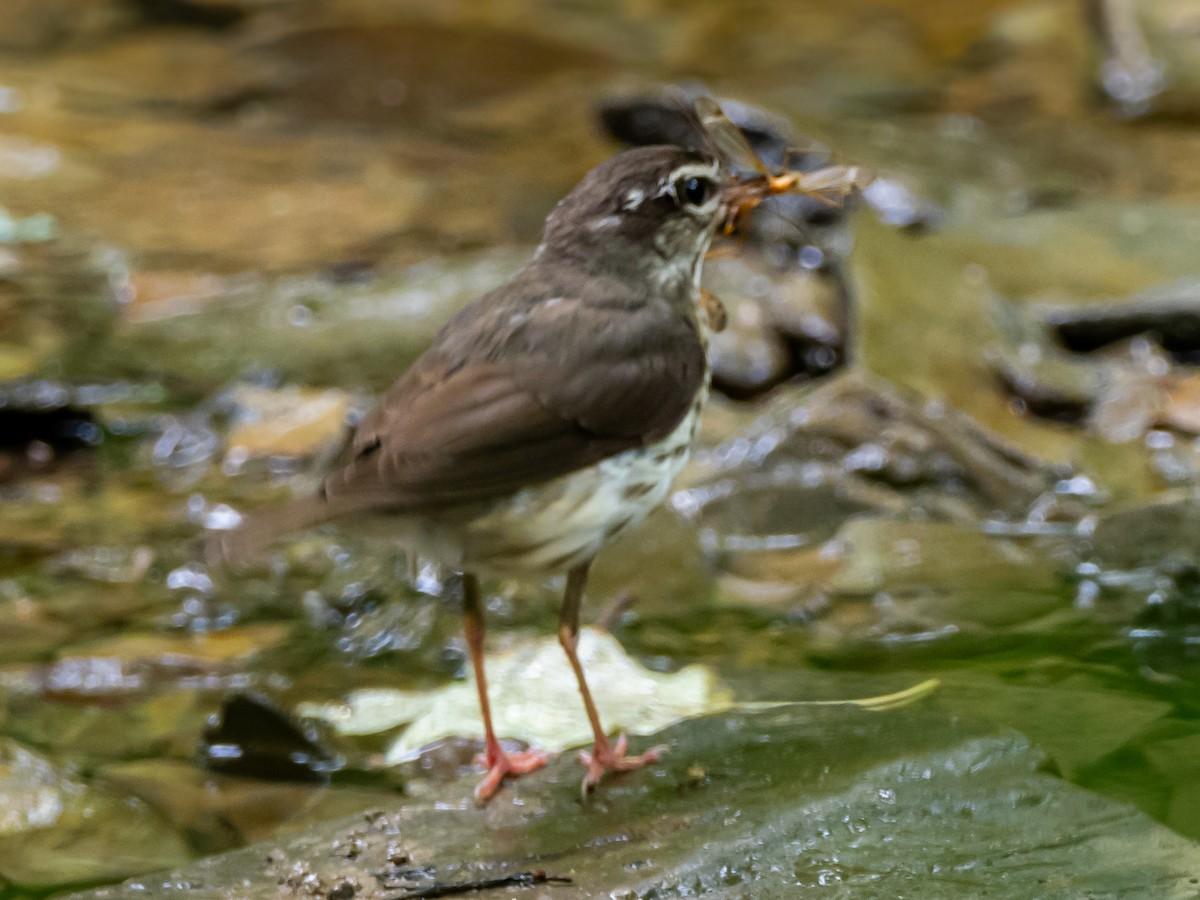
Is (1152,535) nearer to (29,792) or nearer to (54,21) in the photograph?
(29,792)

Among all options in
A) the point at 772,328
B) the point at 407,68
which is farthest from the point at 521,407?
the point at 407,68

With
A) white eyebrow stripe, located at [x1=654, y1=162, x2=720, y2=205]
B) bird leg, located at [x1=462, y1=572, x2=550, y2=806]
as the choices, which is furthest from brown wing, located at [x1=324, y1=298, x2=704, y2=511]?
bird leg, located at [x1=462, y1=572, x2=550, y2=806]

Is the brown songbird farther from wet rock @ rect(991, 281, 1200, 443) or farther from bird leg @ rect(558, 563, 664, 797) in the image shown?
wet rock @ rect(991, 281, 1200, 443)

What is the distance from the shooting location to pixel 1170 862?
2826 mm

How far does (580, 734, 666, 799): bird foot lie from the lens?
345 cm

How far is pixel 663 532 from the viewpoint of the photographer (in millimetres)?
5297

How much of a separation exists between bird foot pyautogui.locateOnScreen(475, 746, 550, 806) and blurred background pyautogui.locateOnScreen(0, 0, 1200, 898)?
6 centimetres

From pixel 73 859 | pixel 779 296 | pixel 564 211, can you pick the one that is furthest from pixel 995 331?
pixel 73 859

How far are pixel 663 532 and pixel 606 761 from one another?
187cm

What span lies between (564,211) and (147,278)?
480 centimetres

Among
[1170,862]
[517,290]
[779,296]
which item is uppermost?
[517,290]

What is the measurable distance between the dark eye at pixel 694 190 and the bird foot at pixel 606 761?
1334mm

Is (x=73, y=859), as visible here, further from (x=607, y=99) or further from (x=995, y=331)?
(x=607, y=99)

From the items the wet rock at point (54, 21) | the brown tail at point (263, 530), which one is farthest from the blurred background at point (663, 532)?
the wet rock at point (54, 21)
